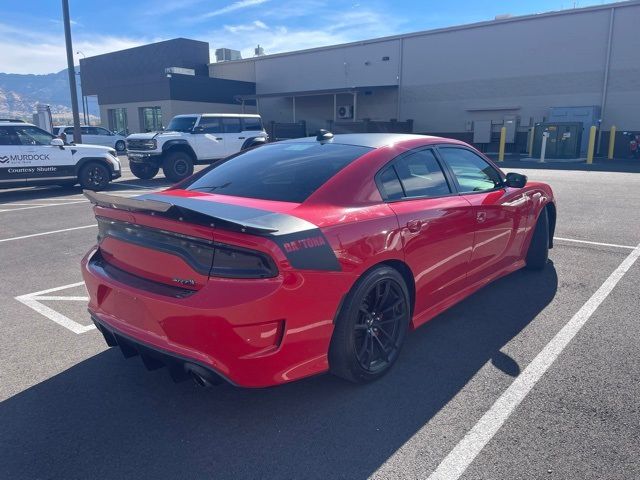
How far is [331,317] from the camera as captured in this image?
2668 mm

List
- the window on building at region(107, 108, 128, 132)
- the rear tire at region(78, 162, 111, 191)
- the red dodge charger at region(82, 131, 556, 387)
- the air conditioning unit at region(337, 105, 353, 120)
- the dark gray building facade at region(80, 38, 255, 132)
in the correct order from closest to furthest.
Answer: the red dodge charger at region(82, 131, 556, 387)
the rear tire at region(78, 162, 111, 191)
the air conditioning unit at region(337, 105, 353, 120)
the dark gray building facade at region(80, 38, 255, 132)
the window on building at region(107, 108, 128, 132)

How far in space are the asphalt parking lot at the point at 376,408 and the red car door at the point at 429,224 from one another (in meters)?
0.45

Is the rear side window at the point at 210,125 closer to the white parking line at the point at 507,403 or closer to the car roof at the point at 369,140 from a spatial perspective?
the car roof at the point at 369,140

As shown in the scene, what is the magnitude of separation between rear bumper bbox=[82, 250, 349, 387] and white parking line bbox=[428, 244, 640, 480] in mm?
813

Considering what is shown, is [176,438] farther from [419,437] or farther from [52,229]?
[52,229]

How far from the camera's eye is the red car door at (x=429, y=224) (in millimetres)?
3209

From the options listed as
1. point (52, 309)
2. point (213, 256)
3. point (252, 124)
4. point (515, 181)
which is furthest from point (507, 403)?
point (252, 124)

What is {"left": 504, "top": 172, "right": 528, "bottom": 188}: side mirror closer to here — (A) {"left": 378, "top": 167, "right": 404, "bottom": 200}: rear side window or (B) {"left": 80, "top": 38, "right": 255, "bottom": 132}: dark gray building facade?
(A) {"left": 378, "top": 167, "right": 404, "bottom": 200}: rear side window

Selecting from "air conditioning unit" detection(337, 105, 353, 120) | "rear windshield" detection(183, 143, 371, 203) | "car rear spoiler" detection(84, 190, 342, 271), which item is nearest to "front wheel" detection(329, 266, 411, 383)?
"car rear spoiler" detection(84, 190, 342, 271)

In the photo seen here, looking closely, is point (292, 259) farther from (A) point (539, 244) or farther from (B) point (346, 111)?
(B) point (346, 111)

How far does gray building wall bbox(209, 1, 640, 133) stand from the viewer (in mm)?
23656

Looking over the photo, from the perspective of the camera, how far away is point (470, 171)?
164 inches

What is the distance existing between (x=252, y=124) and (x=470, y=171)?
42.9ft

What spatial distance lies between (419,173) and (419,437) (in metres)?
1.86
